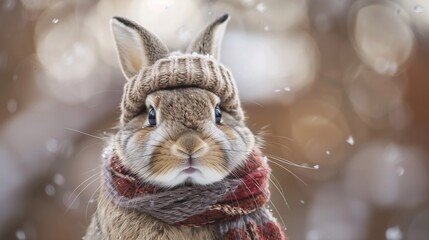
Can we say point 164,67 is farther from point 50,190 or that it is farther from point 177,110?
point 50,190

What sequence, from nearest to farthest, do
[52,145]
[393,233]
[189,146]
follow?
[189,146]
[52,145]
[393,233]

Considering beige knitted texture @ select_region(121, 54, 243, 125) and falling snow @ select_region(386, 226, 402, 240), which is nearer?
beige knitted texture @ select_region(121, 54, 243, 125)

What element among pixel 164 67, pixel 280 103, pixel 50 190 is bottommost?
pixel 50 190

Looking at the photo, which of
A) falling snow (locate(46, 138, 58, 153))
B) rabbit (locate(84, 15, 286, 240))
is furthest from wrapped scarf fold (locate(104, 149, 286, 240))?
falling snow (locate(46, 138, 58, 153))

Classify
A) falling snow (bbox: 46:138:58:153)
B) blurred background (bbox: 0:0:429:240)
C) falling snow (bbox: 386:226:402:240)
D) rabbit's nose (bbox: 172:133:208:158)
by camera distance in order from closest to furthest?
rabbit's nose (bbox: 172:133:208:158), blurred background (bbox: 0:0:429:240), falling snow (bbox: 46:138:58:153), falling snow (bbox: 386:226:402:240)

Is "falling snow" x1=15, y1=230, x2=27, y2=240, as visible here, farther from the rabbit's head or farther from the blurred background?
the rabbit's head

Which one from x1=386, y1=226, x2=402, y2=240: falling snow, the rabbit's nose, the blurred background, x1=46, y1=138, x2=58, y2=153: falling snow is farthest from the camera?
x1=386, y1=226, x2=402, y2=240: falling snow

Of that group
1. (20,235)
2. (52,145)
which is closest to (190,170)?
(52,145)
